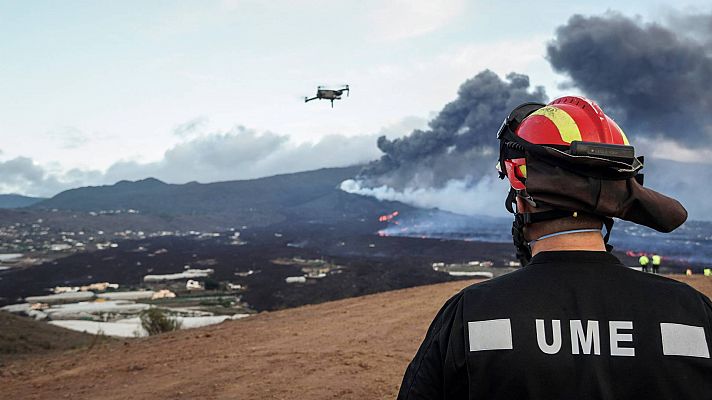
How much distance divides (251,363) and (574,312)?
9041 millimetres

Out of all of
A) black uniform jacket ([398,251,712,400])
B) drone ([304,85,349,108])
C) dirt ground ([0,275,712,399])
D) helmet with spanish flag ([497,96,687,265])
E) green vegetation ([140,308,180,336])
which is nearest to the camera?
black uniform jacket ([398,251,712,400])

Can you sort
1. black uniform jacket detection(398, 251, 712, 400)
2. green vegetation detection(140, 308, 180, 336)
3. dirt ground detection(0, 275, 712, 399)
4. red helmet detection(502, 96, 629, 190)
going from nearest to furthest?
black uniform jacket detection(398, 251, 712, 400) → red helmet detection(502, 96, 629, 190) → dirt ground detection(0, 275, 712, 399) → green vegetation detection(140, 308, 180, 336)

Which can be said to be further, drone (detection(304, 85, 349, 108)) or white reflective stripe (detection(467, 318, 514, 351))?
drone (detection(304, 85, 349, 108))

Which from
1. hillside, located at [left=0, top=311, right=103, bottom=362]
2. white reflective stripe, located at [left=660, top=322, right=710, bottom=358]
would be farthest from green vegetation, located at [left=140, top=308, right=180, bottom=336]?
white reflective stripe, located at [left=660, top=322, right=710, bottom=358]

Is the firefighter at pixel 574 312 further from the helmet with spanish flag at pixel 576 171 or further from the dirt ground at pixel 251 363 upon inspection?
the dirt ground at pixel 251 363

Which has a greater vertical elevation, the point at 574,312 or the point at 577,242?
the point at 577,242

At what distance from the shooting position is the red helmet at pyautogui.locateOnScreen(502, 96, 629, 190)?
2.13m

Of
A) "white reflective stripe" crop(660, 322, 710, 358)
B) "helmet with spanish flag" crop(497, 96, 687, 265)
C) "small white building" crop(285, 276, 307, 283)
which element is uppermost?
"helmet with spanish flag" crop(497, 96, 687, 265)

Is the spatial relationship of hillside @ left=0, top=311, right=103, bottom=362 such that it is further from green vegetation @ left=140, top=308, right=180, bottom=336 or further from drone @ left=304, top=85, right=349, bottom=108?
drone @ left=304, top=85, right=349, bottom=108

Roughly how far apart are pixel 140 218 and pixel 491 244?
12114cm

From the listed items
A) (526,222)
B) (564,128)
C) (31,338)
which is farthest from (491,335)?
(31,338)

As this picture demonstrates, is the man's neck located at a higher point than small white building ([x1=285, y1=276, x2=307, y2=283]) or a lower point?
higher

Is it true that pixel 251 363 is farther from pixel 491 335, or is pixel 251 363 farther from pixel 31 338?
pixel 31 338

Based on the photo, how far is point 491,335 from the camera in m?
1.86
